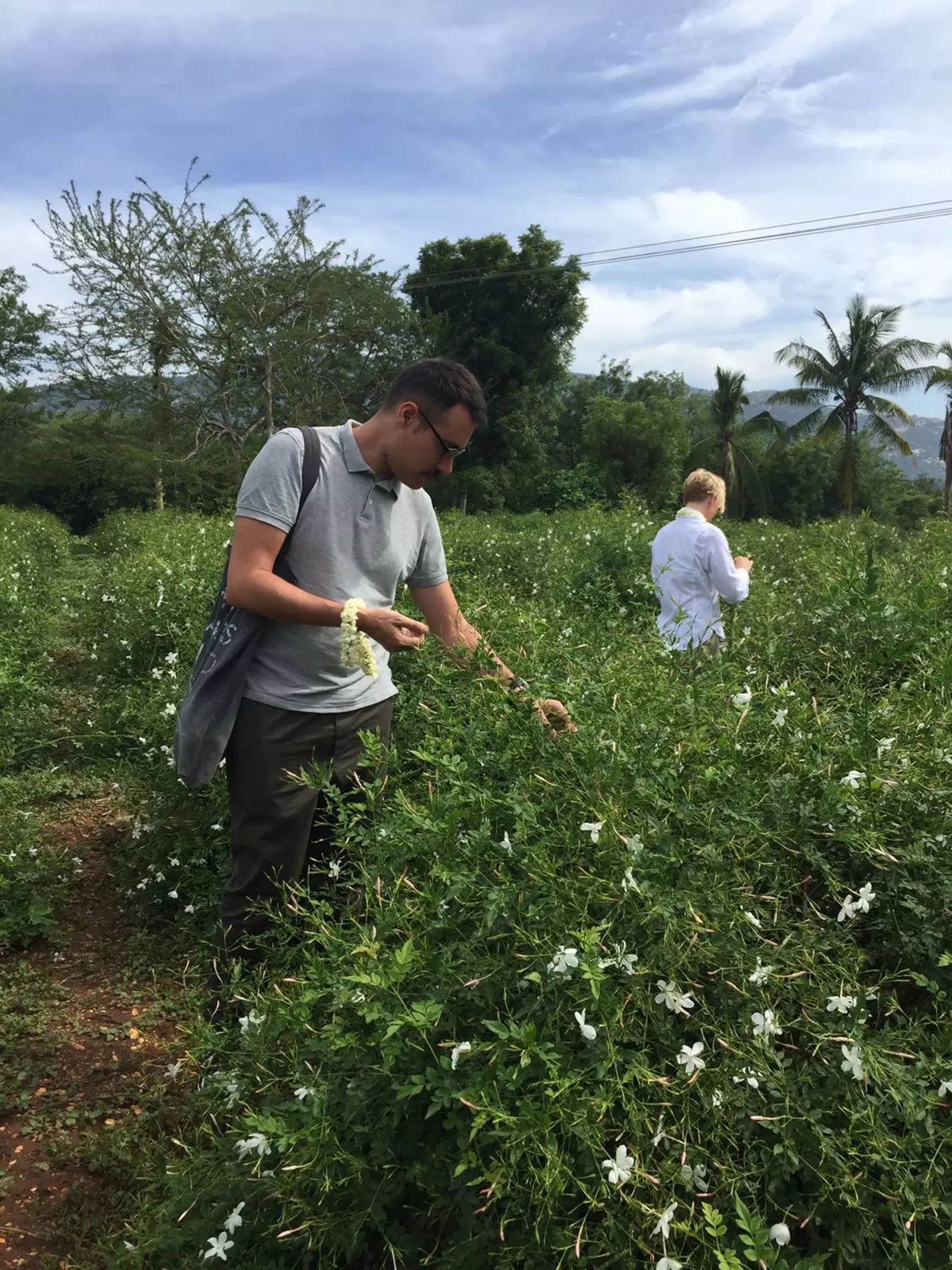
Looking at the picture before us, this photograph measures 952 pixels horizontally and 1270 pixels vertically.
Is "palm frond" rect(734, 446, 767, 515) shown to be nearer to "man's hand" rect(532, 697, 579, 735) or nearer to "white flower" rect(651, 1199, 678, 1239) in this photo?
"man's hand" rect(532, 697, 579, 735)

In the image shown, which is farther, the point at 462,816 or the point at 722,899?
the point at 462,816

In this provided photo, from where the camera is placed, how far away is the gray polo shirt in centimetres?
224

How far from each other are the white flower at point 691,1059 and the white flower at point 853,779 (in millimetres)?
569

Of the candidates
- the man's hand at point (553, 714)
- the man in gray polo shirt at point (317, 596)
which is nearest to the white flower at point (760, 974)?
the man's hand at point (553, 714)

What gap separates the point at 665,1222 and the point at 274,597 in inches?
60.0

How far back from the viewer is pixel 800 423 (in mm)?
36938

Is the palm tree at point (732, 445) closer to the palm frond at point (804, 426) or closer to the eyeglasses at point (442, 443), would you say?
the palm frond at point (804, 426)

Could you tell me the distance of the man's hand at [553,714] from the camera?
1910 millimetres

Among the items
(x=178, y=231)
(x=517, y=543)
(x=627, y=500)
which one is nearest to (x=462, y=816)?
(x=517, y=543)

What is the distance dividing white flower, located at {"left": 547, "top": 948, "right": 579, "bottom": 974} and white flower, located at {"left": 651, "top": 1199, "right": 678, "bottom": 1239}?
0.32 m

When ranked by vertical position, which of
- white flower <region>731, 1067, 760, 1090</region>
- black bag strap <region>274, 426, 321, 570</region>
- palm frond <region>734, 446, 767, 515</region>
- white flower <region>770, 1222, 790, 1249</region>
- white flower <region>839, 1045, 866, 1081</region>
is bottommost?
palm frond <region>734, 446, 767, 515</region>

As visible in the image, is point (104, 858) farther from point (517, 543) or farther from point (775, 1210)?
point (517, 543)

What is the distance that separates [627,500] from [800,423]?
25406 millimetres

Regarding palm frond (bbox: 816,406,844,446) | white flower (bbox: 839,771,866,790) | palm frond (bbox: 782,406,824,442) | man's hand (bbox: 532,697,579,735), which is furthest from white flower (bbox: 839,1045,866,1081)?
palm frond (bbox: 782,406,824,442)
